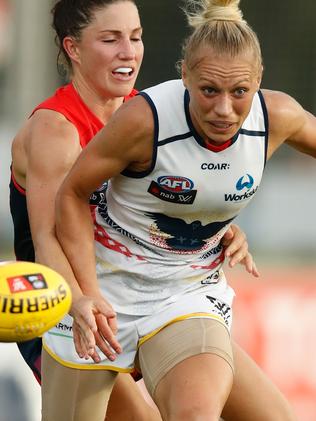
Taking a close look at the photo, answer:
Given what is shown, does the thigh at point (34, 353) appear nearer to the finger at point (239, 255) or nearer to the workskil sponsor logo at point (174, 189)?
the finger at point (239, 255)

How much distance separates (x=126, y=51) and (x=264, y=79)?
636cm

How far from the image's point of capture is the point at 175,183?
14.0 feet

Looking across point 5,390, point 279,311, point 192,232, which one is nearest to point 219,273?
point 192,232

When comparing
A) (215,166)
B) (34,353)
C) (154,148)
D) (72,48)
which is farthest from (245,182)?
(34,353)

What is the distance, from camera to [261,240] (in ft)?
34.8

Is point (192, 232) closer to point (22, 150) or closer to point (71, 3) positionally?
point (22, 150)

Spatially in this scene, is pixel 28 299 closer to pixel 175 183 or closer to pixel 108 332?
pixel 108 332

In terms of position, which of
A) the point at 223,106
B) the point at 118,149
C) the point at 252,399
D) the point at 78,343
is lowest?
the point at 252,399

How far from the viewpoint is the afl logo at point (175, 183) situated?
14.0 feet

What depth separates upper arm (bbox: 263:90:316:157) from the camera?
4344mm

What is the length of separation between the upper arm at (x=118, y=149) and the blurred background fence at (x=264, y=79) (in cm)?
555

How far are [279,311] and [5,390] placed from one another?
190cm

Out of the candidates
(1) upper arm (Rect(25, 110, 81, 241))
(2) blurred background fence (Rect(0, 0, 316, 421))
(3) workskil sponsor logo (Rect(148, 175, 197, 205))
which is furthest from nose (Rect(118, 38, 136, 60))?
(2) blurred background fence (Rect(0, 0, 316, 421))

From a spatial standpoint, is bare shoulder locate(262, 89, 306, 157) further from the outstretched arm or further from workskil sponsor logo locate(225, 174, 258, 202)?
the outstretched arm
